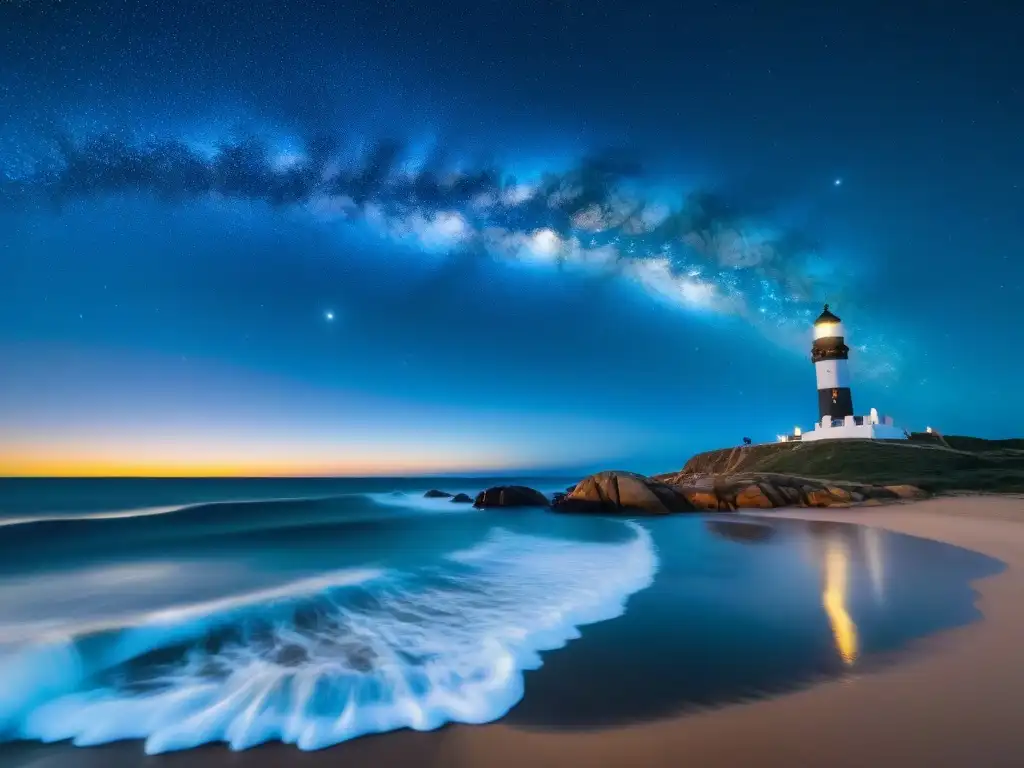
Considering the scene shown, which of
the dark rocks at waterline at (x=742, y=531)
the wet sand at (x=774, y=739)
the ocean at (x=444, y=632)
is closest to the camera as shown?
the wet sand at (x=774, y=739)

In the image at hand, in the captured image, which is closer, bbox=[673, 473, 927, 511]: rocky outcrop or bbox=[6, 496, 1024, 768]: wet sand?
bbox=[6, 496, 1024, 768]: wet sand

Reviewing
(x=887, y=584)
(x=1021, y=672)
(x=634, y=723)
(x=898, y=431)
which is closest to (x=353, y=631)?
(x=634, y=723)

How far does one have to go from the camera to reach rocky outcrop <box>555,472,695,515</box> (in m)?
24.9

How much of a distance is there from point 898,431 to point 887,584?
4456cm

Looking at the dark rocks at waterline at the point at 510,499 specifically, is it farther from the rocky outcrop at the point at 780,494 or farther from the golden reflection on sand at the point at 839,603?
the golden reflection on sand at the point at 839,603

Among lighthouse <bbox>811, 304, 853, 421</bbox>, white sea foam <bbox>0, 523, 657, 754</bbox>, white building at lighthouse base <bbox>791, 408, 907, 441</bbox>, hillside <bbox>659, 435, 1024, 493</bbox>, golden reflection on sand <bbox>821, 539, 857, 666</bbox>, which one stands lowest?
white sea foam <bbox>0, 523, 657, 754</bbox>

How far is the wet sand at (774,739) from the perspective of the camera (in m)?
3.22

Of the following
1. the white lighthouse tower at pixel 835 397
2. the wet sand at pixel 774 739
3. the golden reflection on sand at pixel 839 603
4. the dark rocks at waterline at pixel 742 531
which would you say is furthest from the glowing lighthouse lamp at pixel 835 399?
the wet sand at pixel 774 739

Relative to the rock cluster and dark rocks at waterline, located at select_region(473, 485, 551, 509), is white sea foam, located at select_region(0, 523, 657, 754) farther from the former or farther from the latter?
dark rocks at waterline, located at select_region(473, 485, 551, 509)

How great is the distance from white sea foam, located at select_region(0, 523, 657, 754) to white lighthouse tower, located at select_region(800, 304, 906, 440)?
42376mm

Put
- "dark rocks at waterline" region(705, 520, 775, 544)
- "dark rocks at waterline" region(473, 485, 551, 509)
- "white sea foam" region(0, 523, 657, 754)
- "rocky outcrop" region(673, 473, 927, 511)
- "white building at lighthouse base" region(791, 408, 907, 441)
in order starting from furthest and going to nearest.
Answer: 1. "white building at lighthouse base" region(791, 408, 907, 441)
2. "dark rocks at waterline" region(473, 485, 551, 509)
3. "rocky outcrop" region(673, 473, 927, 511)
4. "dark rocks at waterline" region(705, 520, 775, 544)
5. "white sea foam" region(0, 523, 657, 754)

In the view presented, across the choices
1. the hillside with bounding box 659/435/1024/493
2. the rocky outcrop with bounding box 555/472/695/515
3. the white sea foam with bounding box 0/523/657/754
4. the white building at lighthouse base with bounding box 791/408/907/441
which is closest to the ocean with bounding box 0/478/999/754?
the white sea foam with bounding box 0/523/657/754

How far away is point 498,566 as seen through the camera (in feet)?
40.9

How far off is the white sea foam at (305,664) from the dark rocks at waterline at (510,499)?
22.2 m
